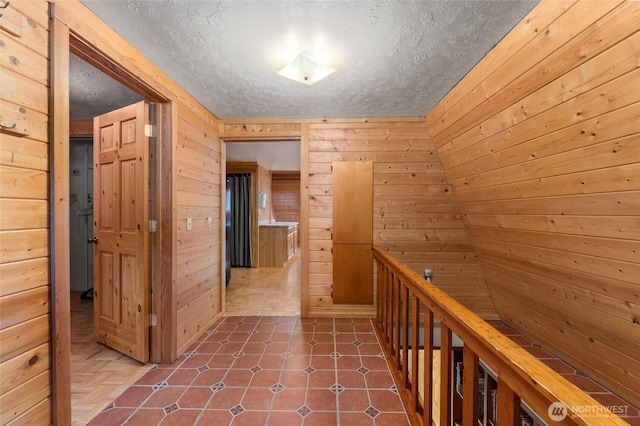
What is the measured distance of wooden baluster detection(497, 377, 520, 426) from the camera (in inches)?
30.7

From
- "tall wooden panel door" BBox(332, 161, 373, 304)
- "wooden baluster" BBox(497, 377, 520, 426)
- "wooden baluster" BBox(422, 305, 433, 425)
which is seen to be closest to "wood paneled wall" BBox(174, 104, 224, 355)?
"tall wooden panel door" BBox(332, 161, 373, 304)

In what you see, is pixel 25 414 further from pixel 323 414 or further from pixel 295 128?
pixel 295 128

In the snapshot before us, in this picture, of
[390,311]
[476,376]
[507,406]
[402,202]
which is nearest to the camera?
[507,406]

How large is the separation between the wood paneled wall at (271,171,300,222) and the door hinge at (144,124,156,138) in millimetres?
5983

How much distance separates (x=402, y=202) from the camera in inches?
118

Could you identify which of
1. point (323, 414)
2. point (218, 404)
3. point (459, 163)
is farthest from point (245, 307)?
point (459, 163)

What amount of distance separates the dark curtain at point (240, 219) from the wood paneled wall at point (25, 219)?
4.59 metres

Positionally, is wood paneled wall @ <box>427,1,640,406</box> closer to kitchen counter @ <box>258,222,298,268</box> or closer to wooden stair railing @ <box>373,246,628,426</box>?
wooden stair railing @ <box>373,246,628,426</box>

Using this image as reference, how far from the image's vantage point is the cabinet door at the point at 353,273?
119 inches

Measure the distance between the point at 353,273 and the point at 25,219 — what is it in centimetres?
260

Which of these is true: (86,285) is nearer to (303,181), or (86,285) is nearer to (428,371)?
(303,181)

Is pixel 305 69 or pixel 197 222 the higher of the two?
pixel 305 69

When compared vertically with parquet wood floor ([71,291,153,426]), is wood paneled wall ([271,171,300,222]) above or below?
above

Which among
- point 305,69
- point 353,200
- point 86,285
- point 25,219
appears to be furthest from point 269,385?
point 86,285
